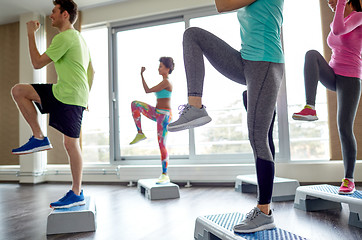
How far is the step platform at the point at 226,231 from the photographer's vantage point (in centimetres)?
130

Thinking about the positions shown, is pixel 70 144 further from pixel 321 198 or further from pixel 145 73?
pixel 145 73

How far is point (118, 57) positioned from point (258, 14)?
3.62 metres

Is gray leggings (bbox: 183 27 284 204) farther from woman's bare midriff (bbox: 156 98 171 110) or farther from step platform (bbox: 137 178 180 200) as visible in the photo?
woman's bare midriff (bbox: 156 98 171 110)

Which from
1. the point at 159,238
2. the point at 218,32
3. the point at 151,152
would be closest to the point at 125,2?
the point at 218,32

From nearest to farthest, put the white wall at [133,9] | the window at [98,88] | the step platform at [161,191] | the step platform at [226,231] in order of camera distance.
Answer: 1. the step platform at [226,231]
2. the step platform at [161,191]
3. the white wall at [133,9]
4. the window at [98,88]

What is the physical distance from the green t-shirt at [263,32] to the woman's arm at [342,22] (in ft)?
2.34

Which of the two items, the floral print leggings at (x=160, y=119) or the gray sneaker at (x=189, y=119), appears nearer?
the gray sneaker at (x=189, y=119)

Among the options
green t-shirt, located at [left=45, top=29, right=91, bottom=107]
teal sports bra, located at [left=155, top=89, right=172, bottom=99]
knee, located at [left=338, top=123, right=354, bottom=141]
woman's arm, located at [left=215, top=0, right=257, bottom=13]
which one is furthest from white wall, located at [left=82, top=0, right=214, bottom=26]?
woman's arm, located at [left=215, top=0, right=257, bottom=13]

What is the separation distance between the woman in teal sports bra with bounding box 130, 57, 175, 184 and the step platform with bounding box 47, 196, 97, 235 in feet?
4.35

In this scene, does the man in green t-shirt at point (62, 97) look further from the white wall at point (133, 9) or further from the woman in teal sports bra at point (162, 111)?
the white wall at point (133, 9)

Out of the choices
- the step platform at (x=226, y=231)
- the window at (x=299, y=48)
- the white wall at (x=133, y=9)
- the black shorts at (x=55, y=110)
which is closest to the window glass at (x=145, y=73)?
the white wall at (x=133, y=9)

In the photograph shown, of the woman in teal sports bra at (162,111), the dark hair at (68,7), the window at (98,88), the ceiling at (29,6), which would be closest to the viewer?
the dark hair at (68,7)

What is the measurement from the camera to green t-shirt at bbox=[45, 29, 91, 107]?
203cm

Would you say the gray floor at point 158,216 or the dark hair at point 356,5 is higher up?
the dark hair at point 356,5
